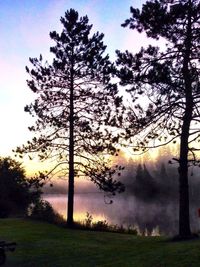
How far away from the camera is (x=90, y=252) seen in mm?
17078

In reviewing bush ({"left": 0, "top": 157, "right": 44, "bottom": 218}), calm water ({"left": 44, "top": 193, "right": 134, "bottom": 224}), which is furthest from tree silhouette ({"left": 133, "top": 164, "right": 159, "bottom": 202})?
bush ({"left": 0, "top": 157, "right": 44, "bottom": 218})

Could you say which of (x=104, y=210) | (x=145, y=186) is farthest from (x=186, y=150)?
(x=145, y=186)

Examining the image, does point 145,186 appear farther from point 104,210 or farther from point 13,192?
point 13,192

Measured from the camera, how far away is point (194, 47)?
66.0ft

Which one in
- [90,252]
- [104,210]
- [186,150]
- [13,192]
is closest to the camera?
[90,252]

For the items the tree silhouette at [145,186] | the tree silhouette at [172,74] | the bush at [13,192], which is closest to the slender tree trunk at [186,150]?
the tree silhouette at [172,74]

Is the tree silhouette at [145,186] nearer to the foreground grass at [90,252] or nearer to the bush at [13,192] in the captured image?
the bush at [13,192]

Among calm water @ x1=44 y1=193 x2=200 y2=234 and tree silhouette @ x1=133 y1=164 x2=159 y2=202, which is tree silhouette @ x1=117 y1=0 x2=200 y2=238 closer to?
calm water @ x1=44 y1=193 x2=200 y2=234

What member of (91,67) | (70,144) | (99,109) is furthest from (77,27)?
(70,144)

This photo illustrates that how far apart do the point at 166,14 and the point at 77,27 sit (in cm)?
1316

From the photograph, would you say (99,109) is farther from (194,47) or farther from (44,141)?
(194,47)

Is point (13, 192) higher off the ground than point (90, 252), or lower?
higher

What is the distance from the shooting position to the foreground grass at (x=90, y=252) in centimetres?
1341

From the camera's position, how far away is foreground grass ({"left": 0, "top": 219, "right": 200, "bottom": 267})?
44.0 feet
